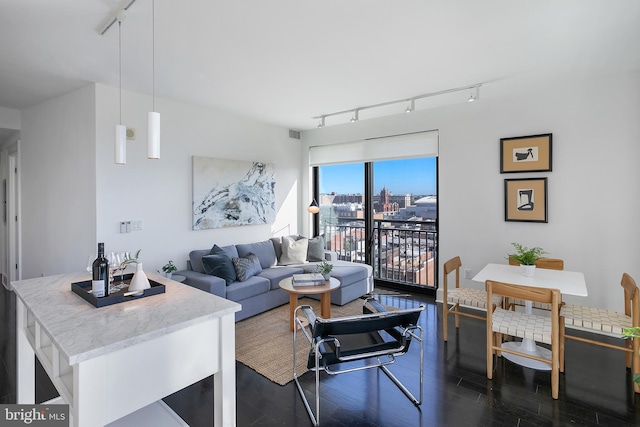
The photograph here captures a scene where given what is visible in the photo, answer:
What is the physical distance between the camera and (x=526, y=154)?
3846 mm

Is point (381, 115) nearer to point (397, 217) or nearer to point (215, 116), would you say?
point (397, 217)

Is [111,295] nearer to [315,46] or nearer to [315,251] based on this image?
[315,46]

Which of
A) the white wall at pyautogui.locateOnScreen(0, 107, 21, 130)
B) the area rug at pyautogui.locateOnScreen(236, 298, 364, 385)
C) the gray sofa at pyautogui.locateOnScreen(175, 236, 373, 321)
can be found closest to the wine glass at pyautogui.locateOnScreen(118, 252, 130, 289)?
the area rug at pyautogui.locateOnScreen(236, 298, 364, 385)

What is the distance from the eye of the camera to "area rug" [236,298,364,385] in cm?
276

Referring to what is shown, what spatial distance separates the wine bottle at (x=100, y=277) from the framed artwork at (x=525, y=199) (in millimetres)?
4093

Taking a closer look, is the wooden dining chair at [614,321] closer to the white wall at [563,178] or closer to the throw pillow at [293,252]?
the white wall at [563,178]

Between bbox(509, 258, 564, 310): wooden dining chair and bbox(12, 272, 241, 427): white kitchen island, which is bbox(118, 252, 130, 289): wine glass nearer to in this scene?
bbox(12, 272, 241, 427): white kitchen island

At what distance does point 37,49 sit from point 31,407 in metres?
2.67

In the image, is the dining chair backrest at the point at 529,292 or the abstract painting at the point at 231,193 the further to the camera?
the abstract painting at the point at 231,193

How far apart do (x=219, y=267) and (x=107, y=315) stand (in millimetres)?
2349

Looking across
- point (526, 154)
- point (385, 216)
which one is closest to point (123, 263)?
point (385, 216)

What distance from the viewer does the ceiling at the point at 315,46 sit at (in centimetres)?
215

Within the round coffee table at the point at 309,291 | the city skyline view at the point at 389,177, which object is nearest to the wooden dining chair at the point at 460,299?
the round coffee table at the point at 309,291

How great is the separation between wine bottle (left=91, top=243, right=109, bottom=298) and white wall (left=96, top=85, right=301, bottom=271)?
2.11m
